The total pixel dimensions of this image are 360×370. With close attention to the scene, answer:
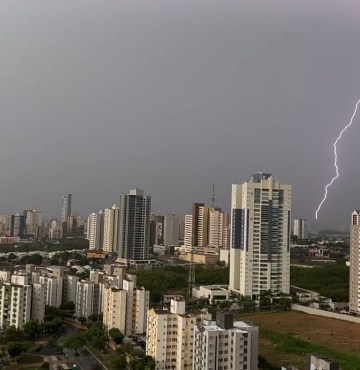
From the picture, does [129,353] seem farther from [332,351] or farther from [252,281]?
[252,281]

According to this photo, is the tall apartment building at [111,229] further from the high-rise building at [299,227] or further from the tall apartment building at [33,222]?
the high-rise building at [299,227]

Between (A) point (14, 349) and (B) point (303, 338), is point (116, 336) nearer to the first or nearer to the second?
(A) point (14, 349)

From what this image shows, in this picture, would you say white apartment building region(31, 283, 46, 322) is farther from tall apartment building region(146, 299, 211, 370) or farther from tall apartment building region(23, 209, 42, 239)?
tall apartment building region(23, 209, 42, 239)

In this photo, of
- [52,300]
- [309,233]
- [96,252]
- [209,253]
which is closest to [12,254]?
[96,252]

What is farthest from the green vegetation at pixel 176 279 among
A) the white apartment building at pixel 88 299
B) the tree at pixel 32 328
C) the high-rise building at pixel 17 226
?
the high-rise building at pixel 17 226

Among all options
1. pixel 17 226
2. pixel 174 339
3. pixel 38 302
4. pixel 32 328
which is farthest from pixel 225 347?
pixel 17 226

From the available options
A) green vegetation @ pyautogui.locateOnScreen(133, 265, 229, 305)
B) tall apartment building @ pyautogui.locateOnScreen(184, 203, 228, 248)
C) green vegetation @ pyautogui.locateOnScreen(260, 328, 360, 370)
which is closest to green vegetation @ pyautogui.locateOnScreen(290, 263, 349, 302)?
green vegetation @ pyautogui.locateOnScreen(133, 265, 229, 305)

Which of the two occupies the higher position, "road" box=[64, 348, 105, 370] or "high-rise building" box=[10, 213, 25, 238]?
"high-rise building" box=[10, 213, 25, 238]
